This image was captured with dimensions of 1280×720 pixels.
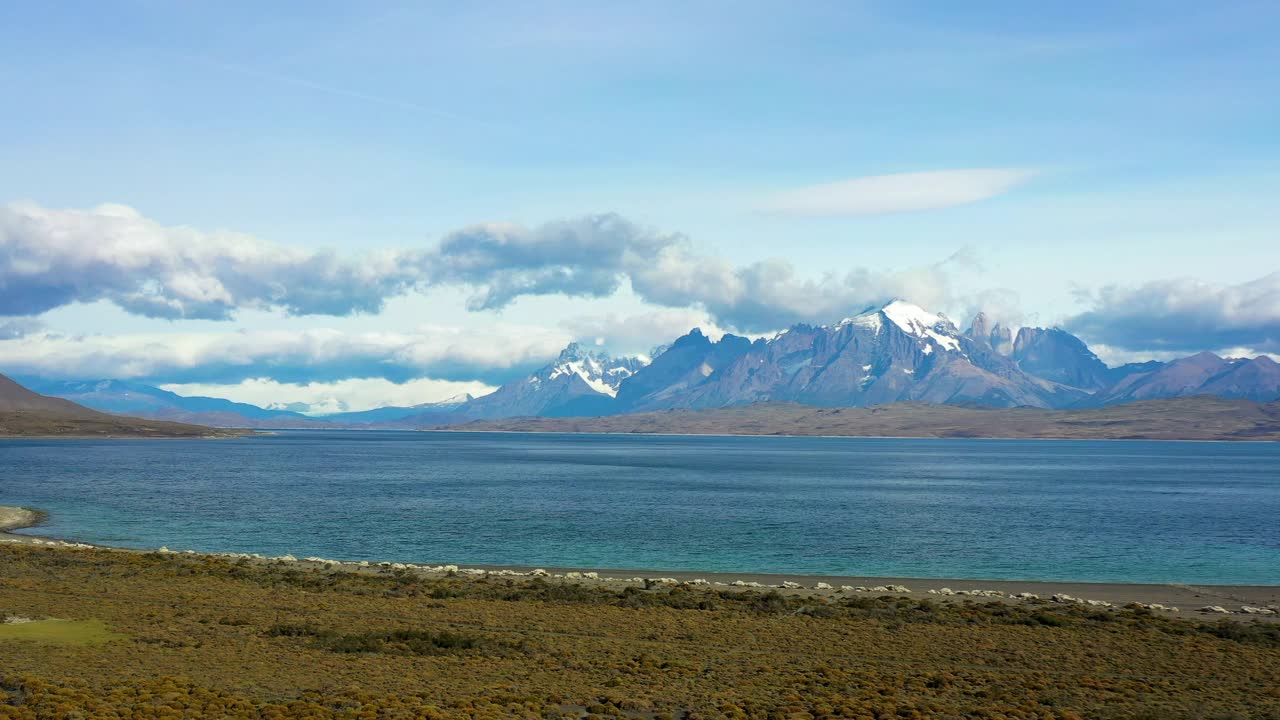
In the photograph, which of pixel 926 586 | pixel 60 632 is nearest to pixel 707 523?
pixel 926 586

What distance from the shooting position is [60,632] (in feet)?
136

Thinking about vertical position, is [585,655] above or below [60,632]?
below

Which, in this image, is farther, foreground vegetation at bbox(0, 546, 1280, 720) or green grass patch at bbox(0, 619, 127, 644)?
green grass patch at bbox(0, 619, 127, 644)

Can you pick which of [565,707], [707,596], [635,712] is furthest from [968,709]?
[707,596]

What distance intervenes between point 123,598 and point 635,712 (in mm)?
30984

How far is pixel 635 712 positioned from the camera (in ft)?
106

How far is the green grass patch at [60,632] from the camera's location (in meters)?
40.1

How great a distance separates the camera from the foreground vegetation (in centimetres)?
3244

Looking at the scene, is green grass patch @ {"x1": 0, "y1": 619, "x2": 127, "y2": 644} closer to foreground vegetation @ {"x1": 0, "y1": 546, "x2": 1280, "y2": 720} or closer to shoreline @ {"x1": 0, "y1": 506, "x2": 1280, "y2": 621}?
foreground vegetation @ {"x1": 0, "y1": 546, "x2": 1280, "y2": 720}

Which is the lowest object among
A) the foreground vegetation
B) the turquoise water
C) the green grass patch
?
the turquoise water

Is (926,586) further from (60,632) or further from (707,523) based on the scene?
(60,632)

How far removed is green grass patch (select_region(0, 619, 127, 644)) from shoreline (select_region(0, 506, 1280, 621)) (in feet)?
68.4

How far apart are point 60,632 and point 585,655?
22019mm

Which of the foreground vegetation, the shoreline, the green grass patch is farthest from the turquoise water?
the green grass patch
